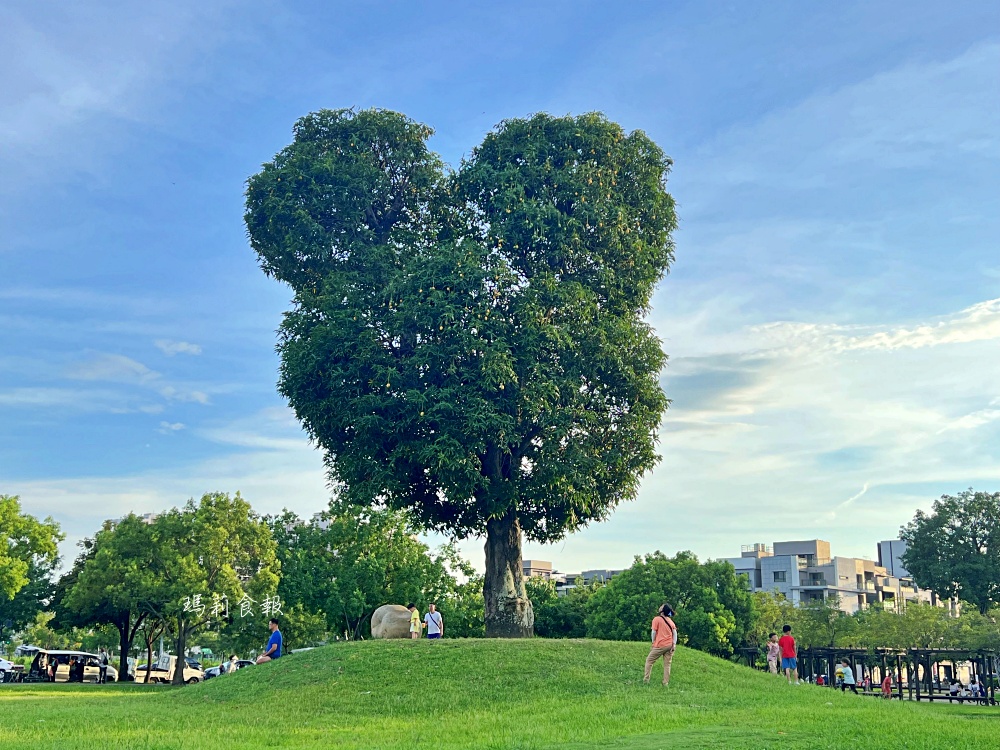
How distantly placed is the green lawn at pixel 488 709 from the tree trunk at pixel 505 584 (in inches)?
143

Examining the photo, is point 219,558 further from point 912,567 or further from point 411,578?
point 912,567

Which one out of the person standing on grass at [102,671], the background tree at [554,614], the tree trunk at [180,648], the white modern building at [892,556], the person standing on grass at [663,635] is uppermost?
the white modern building at [892,556]

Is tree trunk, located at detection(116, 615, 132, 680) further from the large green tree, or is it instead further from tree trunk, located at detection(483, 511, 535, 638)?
tree trunk, located at detection(483, 511, 535, 638)

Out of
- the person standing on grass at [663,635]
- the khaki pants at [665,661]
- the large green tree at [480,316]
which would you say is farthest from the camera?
the large green tree at [480,316]

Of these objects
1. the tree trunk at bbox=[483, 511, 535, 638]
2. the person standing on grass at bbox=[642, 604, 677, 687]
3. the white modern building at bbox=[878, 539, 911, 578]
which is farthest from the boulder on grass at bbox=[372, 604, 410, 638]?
the white modern building at bbox=[878, 539, 911, 578]

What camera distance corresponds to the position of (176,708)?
822 inches

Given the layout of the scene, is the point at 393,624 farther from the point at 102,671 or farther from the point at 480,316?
the point at 102,671

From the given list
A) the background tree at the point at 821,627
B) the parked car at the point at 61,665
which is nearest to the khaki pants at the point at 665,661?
the parked car at the point at 61,665

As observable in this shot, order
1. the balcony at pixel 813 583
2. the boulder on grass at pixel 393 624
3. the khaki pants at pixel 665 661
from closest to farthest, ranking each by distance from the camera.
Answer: the khaki pants at pixel 665 661
the boulder on grass at pixel 393 624
the balcony at pixel 813 583

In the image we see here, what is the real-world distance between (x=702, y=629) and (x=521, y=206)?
32.8 m

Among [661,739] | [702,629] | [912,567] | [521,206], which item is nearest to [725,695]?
[661,739]

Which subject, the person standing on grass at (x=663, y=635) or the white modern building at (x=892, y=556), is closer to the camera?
the person standing on grass at (x=663, y=635)

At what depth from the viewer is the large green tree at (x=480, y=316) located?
2825cm

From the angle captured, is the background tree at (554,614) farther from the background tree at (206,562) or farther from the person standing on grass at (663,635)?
the person standing on grass at (663,635)
